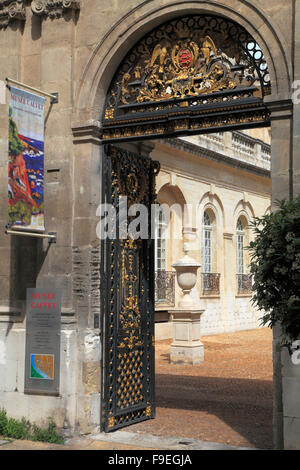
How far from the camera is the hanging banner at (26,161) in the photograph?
24.4 feet

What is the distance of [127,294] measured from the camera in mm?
8305

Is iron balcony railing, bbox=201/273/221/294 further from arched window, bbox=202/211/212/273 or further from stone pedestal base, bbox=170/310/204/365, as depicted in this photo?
stone pedestal base, bbox=170/310/204/365

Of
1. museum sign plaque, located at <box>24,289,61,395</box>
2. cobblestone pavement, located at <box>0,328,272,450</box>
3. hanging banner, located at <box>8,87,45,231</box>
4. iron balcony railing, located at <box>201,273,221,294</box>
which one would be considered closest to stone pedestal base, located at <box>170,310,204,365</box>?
cobblestone pavement, located at <box>0,328,272,450</box>

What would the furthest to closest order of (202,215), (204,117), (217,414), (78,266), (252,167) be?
(252,167) → (202,215) → (217,414) → (78,266) → (204,117)

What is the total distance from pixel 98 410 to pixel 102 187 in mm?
2539

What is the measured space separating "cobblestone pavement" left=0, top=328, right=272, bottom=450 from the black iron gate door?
34 cm

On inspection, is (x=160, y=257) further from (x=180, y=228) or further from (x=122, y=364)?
(x=122, y=364)

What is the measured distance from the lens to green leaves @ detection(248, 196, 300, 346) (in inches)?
214

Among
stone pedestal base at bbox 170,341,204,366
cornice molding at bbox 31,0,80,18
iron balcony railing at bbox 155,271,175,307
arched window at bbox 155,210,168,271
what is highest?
cornice molding at bbox 31,0,80,18

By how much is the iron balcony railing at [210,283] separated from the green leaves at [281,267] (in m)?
15.9

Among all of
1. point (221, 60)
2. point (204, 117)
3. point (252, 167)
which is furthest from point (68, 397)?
point (252, 167)

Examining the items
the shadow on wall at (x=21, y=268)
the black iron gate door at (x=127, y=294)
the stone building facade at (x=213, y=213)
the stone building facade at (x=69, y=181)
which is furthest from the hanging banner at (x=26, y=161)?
the stone building facade at (x=213, y=213)

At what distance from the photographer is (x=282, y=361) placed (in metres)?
6.27

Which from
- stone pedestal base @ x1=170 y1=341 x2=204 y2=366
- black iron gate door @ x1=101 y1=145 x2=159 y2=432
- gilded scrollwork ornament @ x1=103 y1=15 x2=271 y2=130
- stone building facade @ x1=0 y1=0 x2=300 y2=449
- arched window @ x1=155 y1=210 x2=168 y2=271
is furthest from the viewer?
arched window @ x1=155 y1=210 x2=168 y2=271
